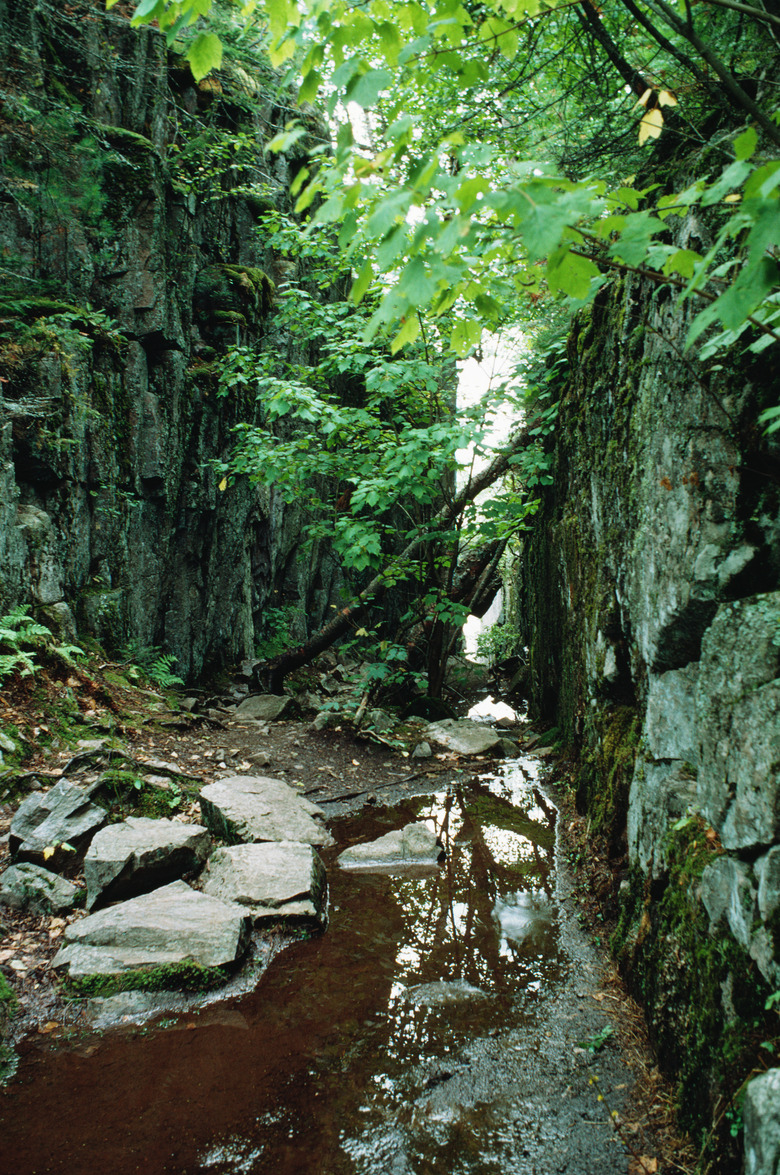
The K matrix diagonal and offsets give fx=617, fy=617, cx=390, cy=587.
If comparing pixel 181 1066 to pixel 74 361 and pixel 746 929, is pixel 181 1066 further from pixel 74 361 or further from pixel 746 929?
pixel 74 361

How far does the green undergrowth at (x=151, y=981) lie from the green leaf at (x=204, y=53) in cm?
421

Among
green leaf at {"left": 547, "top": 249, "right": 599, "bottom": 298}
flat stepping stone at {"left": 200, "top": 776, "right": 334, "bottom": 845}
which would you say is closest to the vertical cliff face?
flat stepping stone at {"left": 200, "top": 776, "right": 334, "bottom": 845}

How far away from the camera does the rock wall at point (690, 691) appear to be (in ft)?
7.45

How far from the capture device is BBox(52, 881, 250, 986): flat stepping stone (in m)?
3.54

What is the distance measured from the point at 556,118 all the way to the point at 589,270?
5.43m

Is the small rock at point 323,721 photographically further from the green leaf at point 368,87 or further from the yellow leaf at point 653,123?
the green leaf at point 368,87

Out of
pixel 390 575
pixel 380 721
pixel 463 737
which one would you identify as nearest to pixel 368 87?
pixel 390 575

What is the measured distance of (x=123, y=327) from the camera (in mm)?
9141

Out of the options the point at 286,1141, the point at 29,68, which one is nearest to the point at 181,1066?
the point at 286,1141

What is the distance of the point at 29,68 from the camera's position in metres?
8.01

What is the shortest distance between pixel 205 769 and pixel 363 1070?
159 inches

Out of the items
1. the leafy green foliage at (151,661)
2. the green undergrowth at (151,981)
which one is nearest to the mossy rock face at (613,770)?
the green undergrowth at (151,981)

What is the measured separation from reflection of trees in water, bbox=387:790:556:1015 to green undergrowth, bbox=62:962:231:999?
1.19 metres

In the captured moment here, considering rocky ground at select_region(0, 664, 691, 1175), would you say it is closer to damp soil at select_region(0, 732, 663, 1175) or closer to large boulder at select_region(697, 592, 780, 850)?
damp soil at select_region(0, 732, 663, 1175)
